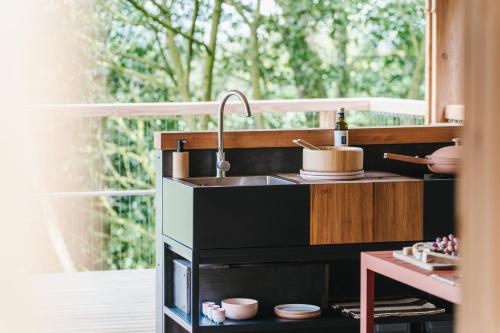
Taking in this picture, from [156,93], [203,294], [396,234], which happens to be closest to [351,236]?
[396,234]

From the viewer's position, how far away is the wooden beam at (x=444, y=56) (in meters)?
5.77

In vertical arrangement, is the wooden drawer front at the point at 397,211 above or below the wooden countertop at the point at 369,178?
below

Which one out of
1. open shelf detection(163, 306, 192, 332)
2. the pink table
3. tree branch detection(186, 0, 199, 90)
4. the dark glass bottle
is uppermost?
tree branch detection(186, 0, 199, 90)

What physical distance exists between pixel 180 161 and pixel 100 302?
1676mm

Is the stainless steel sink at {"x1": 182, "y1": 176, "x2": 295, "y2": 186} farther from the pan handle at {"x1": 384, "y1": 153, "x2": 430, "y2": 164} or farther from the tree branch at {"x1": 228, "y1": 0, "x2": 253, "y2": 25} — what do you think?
the tree branch at {"x1": 228, "y1": 0, "x2": 253, "y2": 25}

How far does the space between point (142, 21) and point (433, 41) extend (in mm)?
4939

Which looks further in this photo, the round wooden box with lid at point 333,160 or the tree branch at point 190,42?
the tree branch at point 190,42

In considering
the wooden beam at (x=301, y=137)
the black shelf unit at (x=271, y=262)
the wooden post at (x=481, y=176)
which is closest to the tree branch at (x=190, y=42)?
the wooden beam at (x=301, y=137)

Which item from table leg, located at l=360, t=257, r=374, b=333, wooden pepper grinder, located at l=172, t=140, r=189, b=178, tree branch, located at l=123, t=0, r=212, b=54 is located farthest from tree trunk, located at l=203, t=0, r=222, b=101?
table leg, located at l=360, t=257, r=374, b=333

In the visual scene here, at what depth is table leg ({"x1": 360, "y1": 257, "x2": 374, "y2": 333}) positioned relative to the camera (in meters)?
2.87

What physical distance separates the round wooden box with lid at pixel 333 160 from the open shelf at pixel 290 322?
57cm

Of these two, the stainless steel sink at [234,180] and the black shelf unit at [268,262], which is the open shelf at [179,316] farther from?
the stainless steel sink at [234,180]

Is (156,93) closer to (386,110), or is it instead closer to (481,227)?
(386,110)

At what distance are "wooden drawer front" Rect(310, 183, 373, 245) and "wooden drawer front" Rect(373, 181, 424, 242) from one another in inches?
1.6
